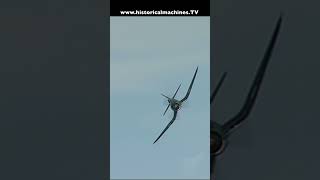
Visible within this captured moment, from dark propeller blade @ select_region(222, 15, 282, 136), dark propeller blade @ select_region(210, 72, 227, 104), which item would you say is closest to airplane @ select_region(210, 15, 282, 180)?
dark propeller blade @ select_region(222, 15, 282, 136)

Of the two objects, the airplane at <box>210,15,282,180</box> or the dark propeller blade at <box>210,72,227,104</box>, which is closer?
the airplane at <box>210,15,282,180</box>

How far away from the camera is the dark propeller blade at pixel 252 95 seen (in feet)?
412

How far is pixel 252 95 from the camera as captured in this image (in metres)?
127

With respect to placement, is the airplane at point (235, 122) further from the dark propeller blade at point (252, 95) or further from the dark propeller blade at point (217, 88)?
the dark propeller blade at point (217, 88)

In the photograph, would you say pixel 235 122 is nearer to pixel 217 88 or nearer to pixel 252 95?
Result: pixel 252 95

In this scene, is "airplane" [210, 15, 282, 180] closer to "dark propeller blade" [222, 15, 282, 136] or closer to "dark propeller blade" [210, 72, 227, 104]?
"dark propeller blade" [222, 15, 282, 136]

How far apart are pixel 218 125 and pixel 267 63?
30.2 ft

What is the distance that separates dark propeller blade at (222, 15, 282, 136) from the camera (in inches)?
4948

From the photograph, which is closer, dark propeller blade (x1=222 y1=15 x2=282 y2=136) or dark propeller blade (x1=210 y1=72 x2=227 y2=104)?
dark propeller blade (x1=222 y1=15 x2=282 y2=136)

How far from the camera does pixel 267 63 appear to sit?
127875 mm

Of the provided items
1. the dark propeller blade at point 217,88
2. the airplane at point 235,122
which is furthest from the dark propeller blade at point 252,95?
the dark propeller blade at point 217,88

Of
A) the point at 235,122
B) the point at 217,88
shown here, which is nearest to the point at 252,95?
the point at 235,122

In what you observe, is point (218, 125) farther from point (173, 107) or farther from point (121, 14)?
point (121, 14)

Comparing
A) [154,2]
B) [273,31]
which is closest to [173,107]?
[273,31]
